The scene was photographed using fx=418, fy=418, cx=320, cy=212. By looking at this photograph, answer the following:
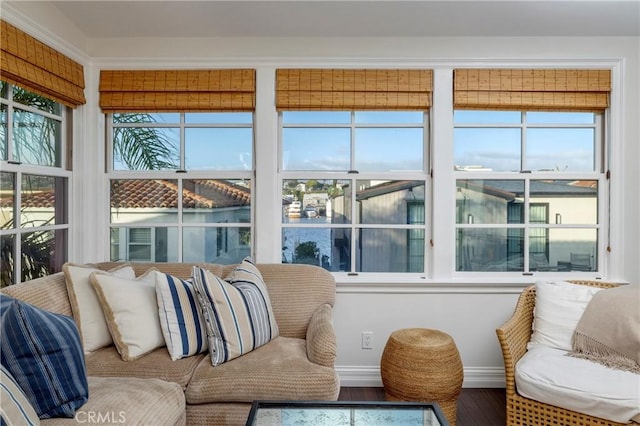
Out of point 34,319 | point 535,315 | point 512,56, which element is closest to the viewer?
point 34,319

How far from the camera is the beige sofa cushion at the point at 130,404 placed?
57.4 inches

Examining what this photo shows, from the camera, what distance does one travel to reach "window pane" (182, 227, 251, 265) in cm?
294

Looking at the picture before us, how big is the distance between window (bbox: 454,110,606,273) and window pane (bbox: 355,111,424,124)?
27 cm

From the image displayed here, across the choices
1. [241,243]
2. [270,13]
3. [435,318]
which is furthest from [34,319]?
[435,318]

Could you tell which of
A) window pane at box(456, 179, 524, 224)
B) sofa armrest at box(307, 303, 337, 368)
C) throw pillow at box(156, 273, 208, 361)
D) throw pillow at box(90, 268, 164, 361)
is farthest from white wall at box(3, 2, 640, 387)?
throw pillow at box(90, 268, 164, 361)

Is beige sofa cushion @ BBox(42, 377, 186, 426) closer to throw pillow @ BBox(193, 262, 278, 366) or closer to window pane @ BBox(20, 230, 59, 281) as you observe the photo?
throw pillow @ BBox(193, 262, 278, 366)

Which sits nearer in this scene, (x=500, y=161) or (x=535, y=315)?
(x=535, y=315)

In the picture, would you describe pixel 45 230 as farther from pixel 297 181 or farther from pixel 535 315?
pixel 535 315

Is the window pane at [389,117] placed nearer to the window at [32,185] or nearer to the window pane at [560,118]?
the window pane at [560,118]

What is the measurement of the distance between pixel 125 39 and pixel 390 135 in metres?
1.92

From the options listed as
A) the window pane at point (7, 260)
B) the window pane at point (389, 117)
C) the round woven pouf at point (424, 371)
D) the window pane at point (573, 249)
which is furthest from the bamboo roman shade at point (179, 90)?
the window pane at point (573, 249)

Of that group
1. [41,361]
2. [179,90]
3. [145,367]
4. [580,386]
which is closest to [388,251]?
[580,386]

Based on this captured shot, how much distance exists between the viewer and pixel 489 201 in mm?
2898

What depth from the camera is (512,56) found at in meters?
2.78
